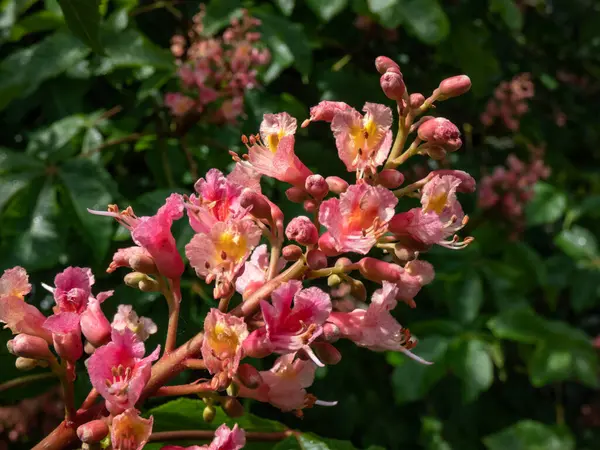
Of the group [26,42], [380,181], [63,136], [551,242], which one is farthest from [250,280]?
[551,242]

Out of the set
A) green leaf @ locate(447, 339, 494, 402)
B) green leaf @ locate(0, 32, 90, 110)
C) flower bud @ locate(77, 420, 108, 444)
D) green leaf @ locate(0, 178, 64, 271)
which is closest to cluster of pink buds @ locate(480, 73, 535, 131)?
green leaf @ locate(447, 339, 494, 402)

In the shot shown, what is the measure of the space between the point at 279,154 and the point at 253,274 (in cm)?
15

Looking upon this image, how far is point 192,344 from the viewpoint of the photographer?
0.72 metres

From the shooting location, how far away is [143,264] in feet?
2.49

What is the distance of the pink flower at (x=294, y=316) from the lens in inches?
26.5

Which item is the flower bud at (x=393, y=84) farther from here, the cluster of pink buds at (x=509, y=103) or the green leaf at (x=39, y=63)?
the cluster of pink buds at (x=509, y=103)

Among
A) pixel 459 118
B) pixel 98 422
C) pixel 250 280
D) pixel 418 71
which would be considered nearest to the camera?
pixel 98 422

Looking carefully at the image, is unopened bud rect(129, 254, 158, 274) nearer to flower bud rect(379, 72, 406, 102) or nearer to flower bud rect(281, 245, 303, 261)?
flower bud rect(281, 245, 303, 261)

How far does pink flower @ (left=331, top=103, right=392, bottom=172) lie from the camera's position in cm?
77

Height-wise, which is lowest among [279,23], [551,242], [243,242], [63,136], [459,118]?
[551,242]

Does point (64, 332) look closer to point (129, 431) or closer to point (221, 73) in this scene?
point (129, 431)

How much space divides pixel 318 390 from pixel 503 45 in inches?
52.9

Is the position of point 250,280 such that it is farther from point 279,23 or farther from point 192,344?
point 279,23

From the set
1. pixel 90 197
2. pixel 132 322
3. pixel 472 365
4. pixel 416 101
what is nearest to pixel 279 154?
pixel 416 101
